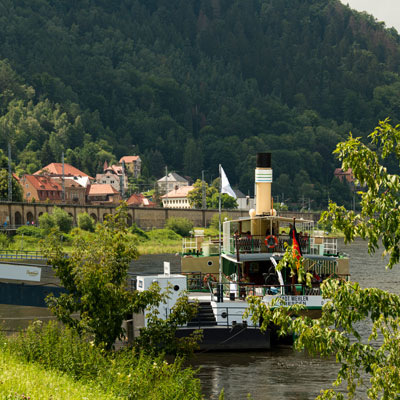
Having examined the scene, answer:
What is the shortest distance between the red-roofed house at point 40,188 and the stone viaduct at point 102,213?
96.9ft

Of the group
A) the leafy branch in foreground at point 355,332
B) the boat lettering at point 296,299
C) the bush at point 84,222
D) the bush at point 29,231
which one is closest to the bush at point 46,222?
the bush at point 29,231

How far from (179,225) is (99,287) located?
400 feet

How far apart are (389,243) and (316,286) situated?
19577mm

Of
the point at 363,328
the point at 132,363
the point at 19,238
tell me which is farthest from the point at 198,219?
the point at 132,363

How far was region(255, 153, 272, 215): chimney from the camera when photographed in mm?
33562

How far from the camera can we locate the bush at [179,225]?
141625 millimetres

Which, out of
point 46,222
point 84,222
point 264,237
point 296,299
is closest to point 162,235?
point 84,222

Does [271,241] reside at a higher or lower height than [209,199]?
lower

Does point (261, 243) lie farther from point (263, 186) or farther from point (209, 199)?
point (209, 199)

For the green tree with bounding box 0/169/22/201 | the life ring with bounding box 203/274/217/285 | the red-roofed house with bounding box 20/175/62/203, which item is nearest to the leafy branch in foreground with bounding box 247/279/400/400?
the life ring with bounding box 203/274/217/285

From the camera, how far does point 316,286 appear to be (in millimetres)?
30609

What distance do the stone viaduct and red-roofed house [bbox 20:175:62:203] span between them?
96.9 ft

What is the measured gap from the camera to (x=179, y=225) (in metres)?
142

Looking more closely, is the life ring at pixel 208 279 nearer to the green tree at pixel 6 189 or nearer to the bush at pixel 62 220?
the bush at pixel 62 220
